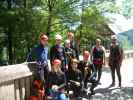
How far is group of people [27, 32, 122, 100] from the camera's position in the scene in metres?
9.94

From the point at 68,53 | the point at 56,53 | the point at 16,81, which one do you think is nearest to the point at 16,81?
the point at 16,81

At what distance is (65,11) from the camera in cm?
2389

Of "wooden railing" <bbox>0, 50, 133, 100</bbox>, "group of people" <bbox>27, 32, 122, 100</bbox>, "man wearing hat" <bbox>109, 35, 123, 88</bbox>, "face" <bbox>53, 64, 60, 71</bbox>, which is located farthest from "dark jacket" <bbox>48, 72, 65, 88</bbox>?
"man wearing hat" <bbox>109, 35, 123, 88</bbox>

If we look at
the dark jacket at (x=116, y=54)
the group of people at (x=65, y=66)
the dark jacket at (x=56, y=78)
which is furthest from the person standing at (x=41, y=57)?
the dark jacket at (x=116, y=54)

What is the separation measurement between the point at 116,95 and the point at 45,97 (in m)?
3.19

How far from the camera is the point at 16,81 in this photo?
9.52 meters

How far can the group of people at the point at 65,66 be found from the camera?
9938mm

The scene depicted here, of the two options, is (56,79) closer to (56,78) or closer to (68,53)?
(56,78)

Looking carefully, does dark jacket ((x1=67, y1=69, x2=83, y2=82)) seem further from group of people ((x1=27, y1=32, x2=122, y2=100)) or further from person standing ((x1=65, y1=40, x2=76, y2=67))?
person standing ((x1=65, y1=40, x2=76, y2=67))

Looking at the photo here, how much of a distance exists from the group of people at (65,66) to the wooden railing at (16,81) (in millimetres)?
199

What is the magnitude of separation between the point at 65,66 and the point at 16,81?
1.95 m

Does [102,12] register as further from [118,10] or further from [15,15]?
[15,15]

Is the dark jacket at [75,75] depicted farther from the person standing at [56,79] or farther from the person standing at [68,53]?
the person standing at [56,79]

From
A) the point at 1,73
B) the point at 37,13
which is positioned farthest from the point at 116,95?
the point at 37,13
